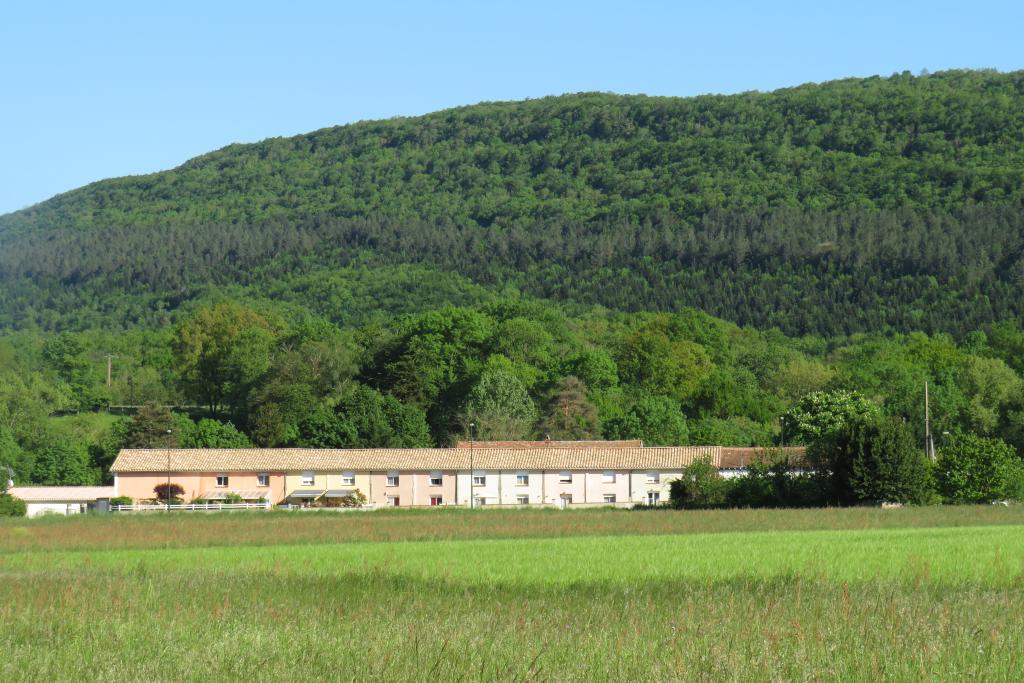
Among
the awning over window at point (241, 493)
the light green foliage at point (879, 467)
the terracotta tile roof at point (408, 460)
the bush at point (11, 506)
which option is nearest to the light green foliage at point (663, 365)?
the terracotta tile roof at point (408, 460)

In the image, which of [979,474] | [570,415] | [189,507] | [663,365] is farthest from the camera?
[663,365]

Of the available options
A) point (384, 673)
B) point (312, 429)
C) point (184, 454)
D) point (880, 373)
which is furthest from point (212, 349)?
point (384, 673)

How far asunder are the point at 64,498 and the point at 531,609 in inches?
2620

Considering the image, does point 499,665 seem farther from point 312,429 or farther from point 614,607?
point 312,429

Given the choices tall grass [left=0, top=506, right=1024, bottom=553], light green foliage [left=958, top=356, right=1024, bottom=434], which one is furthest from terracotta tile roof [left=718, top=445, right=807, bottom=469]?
light green foliage [left=958, top=356, right=1024, bottom=434]

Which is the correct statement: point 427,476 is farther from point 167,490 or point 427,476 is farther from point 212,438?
point 212,438

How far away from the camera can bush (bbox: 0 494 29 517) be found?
6831 centimetres

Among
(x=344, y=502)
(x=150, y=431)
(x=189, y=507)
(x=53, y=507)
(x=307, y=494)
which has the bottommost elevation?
(x=53, y=507)

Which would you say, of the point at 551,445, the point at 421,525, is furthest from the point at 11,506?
the point at 551,445

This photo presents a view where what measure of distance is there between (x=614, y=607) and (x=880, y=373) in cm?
10549

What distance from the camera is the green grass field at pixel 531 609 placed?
15109 mm

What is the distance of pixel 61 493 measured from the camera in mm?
84438

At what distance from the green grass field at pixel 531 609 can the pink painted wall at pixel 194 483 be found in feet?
133

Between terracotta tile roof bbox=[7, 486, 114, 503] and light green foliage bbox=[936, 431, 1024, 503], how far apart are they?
44.3 meters
